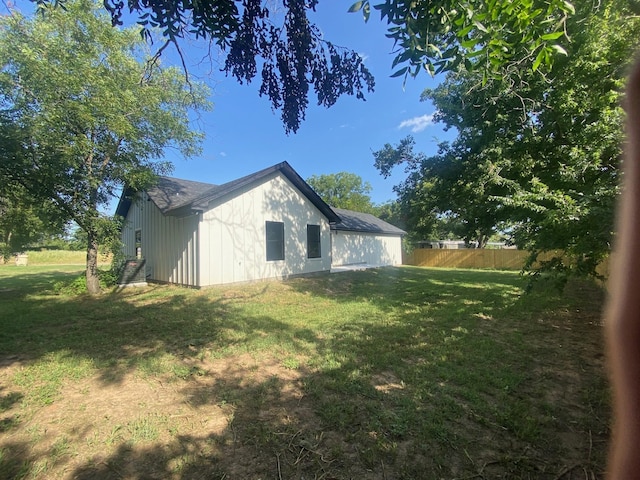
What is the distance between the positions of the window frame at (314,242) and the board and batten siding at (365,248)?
328 centimetres

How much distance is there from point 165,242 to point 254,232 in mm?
3302

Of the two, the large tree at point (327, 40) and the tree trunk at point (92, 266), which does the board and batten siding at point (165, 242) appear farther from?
the large tree at point (327, 40)

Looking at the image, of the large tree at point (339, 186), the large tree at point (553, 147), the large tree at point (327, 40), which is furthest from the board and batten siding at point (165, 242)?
the large tree at point (339, 186)

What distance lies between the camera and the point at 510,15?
73.9 inches

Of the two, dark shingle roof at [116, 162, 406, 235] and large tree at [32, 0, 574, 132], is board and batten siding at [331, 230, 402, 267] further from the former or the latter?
large tree at [32, 0, 574, 132]

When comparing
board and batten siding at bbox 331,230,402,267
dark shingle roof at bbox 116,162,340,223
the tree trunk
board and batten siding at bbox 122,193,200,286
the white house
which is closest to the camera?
the tree trunk

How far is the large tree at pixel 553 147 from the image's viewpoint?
396cm

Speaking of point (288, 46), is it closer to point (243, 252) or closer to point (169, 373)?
point (169, 373)

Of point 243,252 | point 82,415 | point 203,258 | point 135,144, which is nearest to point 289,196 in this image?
point 243,252

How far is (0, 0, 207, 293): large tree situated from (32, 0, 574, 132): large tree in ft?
16.4

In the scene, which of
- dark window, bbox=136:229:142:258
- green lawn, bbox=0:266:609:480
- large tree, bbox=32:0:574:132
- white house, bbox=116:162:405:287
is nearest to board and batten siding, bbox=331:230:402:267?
white house, bbox=116:162:405:287

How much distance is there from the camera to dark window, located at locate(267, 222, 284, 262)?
Answer: 11.3m

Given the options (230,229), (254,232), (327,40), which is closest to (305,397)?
(327,40)

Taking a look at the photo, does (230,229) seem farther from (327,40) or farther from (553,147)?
(553,147)
